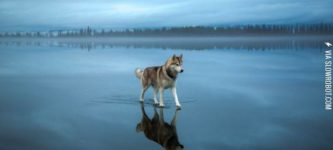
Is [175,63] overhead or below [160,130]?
overhead

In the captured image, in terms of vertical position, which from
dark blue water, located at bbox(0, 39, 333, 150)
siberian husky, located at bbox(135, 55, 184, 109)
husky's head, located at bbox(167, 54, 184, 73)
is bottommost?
dark blue water, located at bbox(0, 39, 333, 150)

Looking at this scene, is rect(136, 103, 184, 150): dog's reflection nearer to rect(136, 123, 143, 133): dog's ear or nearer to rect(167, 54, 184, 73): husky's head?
rect(136, 123, 143, 133): dog's ear

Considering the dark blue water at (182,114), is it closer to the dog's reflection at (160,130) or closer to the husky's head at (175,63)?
the dog's reflection at (160,130)

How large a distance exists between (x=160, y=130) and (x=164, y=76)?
2.57m

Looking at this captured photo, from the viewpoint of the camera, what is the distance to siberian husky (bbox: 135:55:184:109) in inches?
488

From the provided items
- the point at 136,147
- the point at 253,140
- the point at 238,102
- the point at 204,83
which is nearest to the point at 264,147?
the point at 253,140

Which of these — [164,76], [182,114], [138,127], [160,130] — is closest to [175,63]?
[164,76]

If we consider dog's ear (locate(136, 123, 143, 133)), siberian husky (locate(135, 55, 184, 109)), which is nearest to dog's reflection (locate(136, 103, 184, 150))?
dog's ear (locate(136, 123, 143, 133))

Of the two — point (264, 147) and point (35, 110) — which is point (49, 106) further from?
point (264, 147)

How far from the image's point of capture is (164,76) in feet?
41.9

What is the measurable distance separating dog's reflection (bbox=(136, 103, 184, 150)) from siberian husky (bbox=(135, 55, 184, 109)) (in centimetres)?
88

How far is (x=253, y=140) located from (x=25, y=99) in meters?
8.09

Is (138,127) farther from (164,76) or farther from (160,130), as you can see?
(164,76)

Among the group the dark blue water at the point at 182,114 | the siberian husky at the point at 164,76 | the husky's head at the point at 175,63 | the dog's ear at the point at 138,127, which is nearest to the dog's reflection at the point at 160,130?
the dog's ear at the point at 138,127
